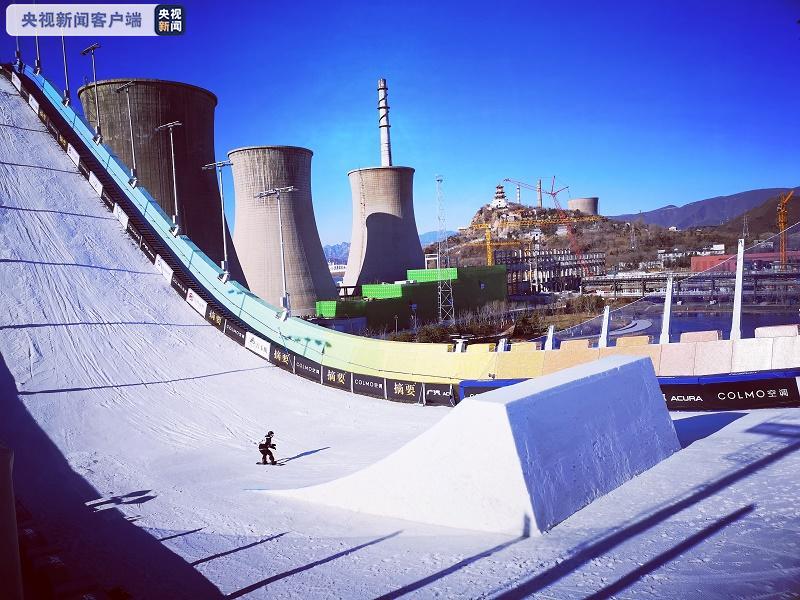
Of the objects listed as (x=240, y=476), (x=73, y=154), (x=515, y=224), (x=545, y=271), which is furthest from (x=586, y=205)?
(x=240, y=476)

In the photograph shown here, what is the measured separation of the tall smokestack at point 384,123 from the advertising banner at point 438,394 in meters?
32.9

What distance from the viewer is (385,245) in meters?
33.8

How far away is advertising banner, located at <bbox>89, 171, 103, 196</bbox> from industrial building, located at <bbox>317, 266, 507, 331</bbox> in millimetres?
9874

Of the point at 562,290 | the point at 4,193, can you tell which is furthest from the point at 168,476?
the point at 562,290

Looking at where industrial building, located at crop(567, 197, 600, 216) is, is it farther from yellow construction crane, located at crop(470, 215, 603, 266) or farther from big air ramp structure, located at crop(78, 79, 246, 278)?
big air ramp structure, located at crop(78, 79, 246, 278)

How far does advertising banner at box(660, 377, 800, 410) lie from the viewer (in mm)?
8492

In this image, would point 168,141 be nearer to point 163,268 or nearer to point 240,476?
point 163,268

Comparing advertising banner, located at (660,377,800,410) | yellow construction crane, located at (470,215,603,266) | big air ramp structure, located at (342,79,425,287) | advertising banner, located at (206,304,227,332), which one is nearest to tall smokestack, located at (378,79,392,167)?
big air ramp structure, located at (342,79,425,287)

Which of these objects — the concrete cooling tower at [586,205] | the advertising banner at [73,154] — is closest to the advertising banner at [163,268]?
the advertising banner at [73,154]

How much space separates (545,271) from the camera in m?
52.3

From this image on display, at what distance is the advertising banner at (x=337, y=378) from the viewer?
13.0m

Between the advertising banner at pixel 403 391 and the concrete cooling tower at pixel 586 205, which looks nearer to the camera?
the advertising banner at pixel 403 391

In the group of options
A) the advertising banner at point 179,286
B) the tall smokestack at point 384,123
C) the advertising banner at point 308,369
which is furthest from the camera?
the tall smokestack at point 384,123

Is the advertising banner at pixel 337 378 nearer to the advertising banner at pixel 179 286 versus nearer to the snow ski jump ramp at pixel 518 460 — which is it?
the advertising banner at pixel 179 286
